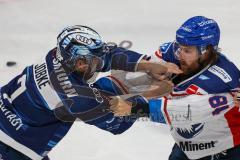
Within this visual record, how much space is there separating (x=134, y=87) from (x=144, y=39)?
1563 millimetres

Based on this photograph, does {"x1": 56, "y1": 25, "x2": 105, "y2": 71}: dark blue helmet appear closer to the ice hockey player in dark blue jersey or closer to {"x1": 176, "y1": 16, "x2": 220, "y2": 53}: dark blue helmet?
the ice hockey player in dark blue jersey

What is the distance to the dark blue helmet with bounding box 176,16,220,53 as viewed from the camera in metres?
2.41

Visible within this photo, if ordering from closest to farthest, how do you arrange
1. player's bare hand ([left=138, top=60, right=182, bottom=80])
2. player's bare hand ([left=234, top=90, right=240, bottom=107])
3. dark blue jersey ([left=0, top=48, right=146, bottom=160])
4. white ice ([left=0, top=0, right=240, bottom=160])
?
player's bare hand ([left=234, top=90, right=240, bottom=107]), dark blue jersey ([left=0, top=48, right=146, bottom=160]), player's bare hand ([left=138, top=60, right=182, bottom=80]), white ice ([left=0, top=0, right=240, bottom=160])

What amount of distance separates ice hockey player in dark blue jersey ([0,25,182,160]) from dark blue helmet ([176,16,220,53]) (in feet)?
0.62

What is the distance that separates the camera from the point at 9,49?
446cm

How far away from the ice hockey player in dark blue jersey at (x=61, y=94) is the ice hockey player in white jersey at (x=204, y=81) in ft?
0.33

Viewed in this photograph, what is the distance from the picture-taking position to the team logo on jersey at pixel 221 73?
240cm

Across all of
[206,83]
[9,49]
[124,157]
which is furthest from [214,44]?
[9,49]

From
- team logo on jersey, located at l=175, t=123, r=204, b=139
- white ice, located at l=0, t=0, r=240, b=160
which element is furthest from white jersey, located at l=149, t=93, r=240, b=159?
white ice, located at l=0, t=0, r=240, b=160

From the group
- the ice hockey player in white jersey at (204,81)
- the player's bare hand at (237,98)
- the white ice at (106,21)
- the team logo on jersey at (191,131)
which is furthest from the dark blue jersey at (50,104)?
the white ice at (106,21)

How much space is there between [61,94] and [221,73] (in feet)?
2.13

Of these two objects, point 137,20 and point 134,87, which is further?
point 137,20

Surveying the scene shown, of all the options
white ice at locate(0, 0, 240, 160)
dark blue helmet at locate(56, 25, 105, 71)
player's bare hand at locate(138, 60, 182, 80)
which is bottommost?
white ice at locate(0, 0, 240, 160)

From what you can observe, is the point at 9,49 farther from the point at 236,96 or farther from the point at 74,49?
the point at 236,96
